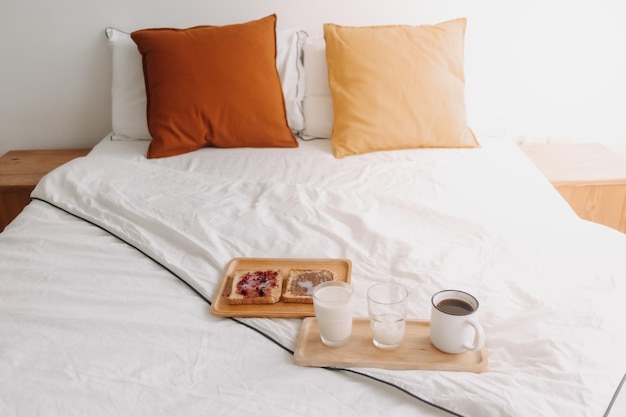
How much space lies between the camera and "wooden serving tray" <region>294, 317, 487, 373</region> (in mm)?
1031

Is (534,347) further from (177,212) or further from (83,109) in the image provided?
(83,109)

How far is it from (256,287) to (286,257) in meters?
0.18

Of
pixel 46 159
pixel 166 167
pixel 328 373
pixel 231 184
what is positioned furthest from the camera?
pixel 46 159

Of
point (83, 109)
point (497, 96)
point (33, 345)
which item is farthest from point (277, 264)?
point (83, 109)

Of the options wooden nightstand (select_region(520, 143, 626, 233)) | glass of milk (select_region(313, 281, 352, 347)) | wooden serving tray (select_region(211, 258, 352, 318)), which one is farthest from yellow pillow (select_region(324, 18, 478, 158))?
glass of milk (select_region(313, 281, 352, 347))

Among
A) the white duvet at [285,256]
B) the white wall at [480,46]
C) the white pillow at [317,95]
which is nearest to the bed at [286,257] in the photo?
the white duvet at [285,256]

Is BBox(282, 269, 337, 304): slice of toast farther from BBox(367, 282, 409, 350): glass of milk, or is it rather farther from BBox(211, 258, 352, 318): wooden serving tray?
BBox(367, 282, 409, 350): glass of milk

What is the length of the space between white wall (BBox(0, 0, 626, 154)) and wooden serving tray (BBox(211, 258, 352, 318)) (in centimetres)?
121

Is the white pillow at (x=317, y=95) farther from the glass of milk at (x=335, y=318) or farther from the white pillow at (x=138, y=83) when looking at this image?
the glass of milk at (x=335, y=318)

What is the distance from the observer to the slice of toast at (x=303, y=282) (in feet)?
4.06

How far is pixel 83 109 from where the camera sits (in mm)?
2553

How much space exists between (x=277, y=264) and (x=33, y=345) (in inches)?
21.6

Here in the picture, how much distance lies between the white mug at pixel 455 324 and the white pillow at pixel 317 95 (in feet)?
4.13

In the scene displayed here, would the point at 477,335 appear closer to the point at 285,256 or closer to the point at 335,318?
the point at 335,318
